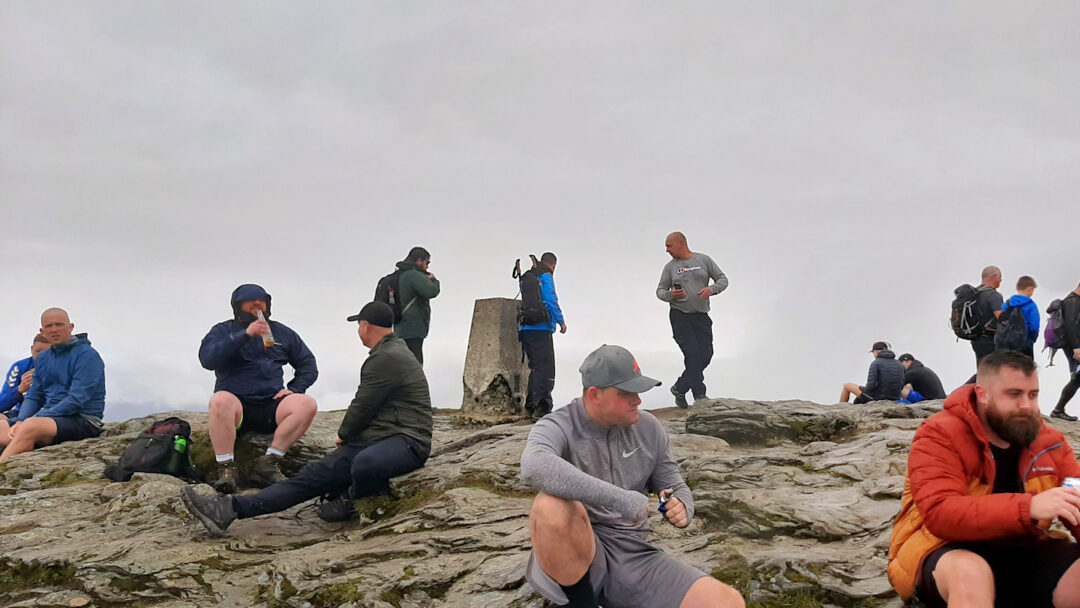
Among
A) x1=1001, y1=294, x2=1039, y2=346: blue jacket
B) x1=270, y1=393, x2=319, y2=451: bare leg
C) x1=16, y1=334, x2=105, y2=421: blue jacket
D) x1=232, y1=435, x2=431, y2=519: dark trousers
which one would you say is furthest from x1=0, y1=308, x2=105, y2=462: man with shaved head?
x1=1001, y1=294, x2=1039, y2=346: blue jacket

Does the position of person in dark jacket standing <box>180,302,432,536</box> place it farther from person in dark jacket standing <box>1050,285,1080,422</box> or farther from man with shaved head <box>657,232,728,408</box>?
person in dark jacket standing <box>1050,285,1080,422</box>

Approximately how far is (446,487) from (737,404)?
5.49m

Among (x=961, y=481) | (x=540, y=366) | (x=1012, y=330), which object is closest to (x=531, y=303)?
(x=540, y=366)

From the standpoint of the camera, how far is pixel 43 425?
1103 cm

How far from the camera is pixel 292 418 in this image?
9.01 m

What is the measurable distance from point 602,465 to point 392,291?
9.36m

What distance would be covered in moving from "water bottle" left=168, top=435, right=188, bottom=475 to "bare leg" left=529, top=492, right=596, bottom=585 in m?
7.08

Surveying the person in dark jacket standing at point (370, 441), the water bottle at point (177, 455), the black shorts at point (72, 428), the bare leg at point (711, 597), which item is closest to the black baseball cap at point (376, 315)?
the person in dark jacket standing at point (370, 441)

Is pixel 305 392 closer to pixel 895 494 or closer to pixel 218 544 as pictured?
pixel 218 544

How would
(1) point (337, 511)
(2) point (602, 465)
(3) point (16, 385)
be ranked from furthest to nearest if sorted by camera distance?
(3) point (16, 385)
(1) point (337, 511)
(2) point (602, 465)

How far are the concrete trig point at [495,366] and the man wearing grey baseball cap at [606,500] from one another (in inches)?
407

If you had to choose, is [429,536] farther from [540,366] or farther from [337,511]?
[540,366]

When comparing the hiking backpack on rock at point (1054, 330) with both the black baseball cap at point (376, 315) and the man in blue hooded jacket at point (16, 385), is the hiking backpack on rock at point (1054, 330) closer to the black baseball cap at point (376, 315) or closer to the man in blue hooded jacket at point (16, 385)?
the black baseball cap at point (376, 315)

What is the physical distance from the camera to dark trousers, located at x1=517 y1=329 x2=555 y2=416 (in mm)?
13914
